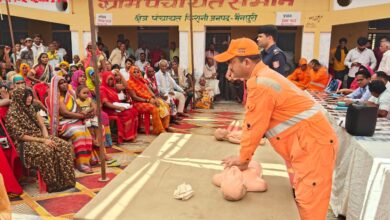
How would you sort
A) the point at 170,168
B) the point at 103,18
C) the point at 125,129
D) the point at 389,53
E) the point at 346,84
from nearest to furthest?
the point at 170,168 → the point at 125,129 → the point at 389,53 → the point at 346,84 → the point at 103,18

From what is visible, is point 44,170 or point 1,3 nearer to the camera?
point 44,170

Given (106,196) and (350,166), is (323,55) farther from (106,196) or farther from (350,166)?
(106,196)

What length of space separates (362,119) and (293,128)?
1.29m

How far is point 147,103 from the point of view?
21.6 ft

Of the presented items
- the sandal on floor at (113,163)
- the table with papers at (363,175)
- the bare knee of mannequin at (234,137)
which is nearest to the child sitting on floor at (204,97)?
the sandal on floor at (113,163)

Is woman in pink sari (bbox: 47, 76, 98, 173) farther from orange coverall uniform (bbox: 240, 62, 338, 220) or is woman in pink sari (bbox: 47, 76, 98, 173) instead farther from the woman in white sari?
the woman in white sari

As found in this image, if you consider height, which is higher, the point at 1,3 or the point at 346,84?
the point at 1,3

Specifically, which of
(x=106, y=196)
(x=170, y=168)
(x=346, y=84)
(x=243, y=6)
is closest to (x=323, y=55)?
(x=346, y=84)

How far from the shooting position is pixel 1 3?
34.9ft

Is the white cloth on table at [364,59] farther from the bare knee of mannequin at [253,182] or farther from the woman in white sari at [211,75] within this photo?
the bare knee of mannequin at [253,182]

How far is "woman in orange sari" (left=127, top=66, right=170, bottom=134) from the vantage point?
654 centimetres

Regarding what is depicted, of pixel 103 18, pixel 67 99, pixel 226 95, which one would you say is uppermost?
pixel 103 18

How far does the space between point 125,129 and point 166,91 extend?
2043mm

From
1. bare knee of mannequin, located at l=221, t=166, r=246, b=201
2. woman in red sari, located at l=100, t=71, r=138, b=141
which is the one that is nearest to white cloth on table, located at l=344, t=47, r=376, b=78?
woman in red sari, located at l=100, t=71, r=138, b=141
